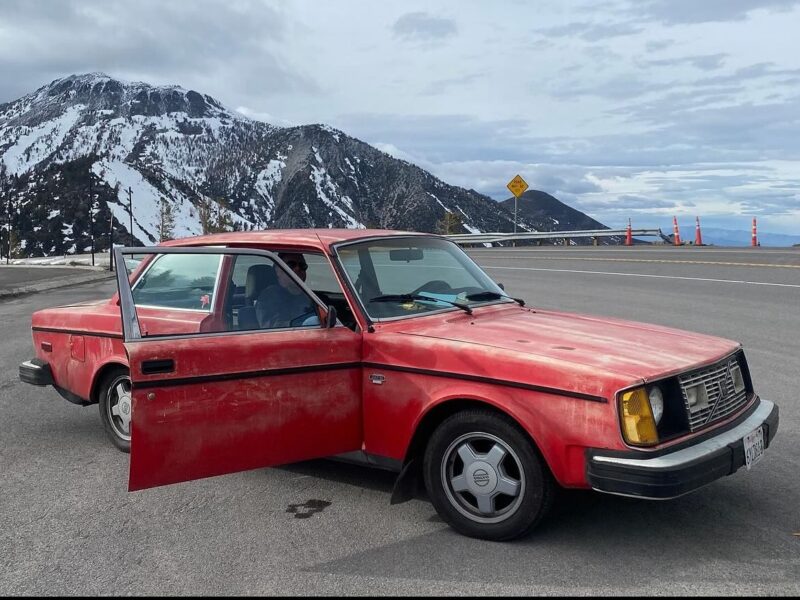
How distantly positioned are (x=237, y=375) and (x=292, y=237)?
4.00ft

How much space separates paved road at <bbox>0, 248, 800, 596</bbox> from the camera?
129 inches

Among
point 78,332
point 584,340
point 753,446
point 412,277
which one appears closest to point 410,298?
point 412,277

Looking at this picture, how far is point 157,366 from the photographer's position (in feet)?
11.6

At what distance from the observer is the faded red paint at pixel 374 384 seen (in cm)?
341

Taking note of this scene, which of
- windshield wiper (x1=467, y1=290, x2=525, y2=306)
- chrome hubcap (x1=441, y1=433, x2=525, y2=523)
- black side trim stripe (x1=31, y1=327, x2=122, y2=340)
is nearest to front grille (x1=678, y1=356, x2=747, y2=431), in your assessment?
chrome hubcap (x1=441, y1=433, x2=525, y2=523)

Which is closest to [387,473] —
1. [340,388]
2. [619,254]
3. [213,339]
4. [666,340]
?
[340,388]

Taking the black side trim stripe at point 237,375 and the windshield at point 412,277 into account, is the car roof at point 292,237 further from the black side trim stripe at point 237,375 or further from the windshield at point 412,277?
the black side trim stripe at point 237,375

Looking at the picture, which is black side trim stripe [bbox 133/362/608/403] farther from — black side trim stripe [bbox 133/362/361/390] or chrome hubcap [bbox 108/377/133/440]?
chrome hubcap [bbox 108/377/133/440]

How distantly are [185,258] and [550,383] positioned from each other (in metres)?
2.40

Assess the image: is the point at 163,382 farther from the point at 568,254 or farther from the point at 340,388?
the point at 568,254

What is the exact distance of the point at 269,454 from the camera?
375 centimetres

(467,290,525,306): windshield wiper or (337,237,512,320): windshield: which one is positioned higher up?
(337,237,512,320): windshield

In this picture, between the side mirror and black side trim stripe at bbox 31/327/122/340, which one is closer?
the side mirror

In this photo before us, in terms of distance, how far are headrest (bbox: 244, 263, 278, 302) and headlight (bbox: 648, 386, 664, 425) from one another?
7.06 ft
